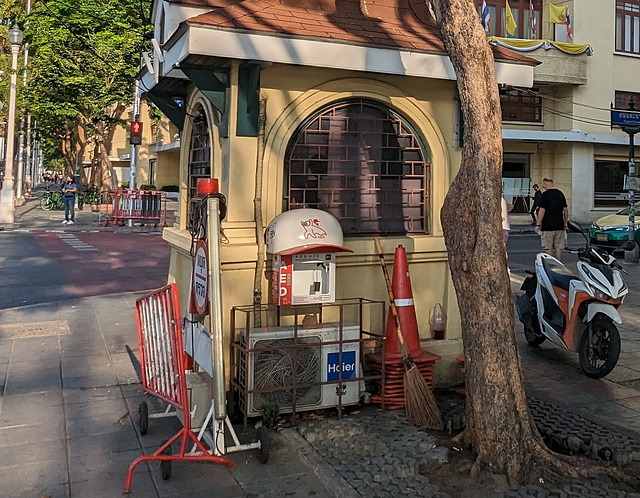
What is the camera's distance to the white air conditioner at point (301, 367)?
202 inches

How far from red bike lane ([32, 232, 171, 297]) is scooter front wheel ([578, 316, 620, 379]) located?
7521 mm

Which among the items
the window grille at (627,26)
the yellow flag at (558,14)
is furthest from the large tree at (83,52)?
the window grille at (627,26)

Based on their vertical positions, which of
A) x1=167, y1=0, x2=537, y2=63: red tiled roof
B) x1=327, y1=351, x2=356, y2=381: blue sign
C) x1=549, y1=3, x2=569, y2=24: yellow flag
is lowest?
x1=327, y1=351, x2=356, y2=381: blue sign

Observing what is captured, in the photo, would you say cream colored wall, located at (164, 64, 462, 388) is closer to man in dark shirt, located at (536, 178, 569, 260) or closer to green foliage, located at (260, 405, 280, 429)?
green foliage, located at (260, 405, 280, 429)

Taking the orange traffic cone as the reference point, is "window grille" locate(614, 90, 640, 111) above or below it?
above

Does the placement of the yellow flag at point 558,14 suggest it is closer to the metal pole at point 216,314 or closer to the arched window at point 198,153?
the arched window at point 198,153

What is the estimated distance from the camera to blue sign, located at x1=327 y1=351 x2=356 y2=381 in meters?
5.34

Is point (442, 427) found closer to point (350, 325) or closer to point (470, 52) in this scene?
point (350, 325)

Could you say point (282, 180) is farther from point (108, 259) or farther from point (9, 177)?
point (9, 177)

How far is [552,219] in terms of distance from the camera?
41.6ft

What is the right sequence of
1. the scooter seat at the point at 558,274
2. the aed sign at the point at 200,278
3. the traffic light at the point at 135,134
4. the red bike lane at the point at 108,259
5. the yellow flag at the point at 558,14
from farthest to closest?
the yellow flag at the point at 558,14 → the traffic light at the point at 135,134 → the red bike lane at the point at 108,259 → the scooter seat at the point at 558,274 → the aed sign at the point at 200,278

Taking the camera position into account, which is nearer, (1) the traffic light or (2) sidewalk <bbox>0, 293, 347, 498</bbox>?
(2) sidewalk <bbox>0, 293, 347, 498</bbox>

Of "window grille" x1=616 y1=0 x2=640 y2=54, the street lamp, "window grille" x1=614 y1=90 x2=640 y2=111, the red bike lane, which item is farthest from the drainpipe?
"window grille" x1=616 y1=0 x2=640 y2=54

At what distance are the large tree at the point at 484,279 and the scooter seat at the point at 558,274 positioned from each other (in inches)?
118
